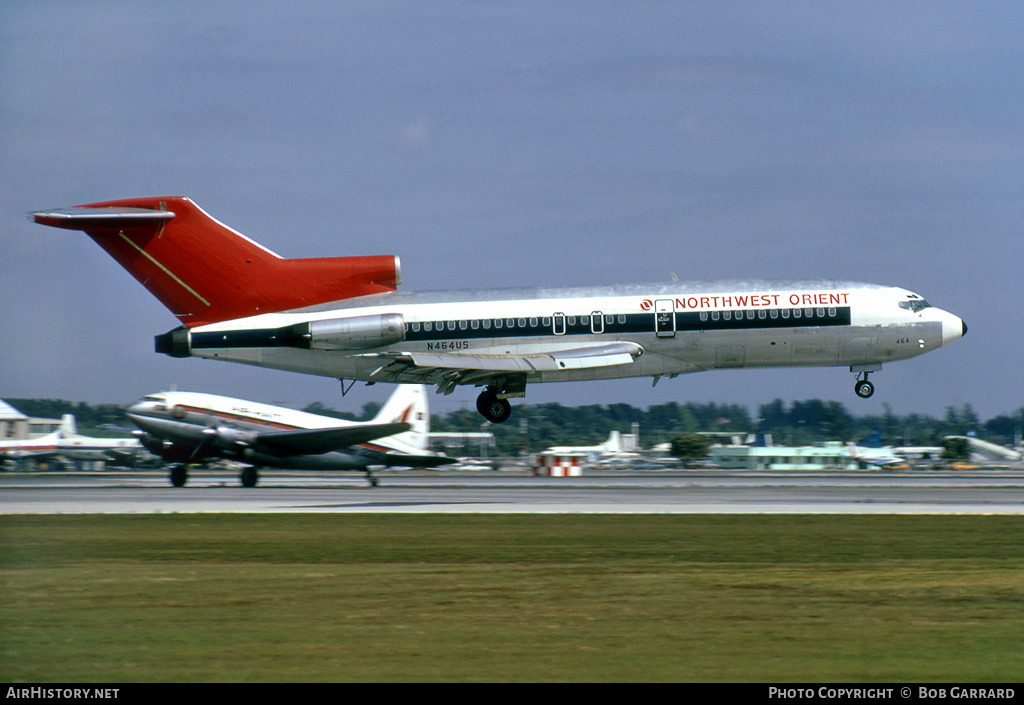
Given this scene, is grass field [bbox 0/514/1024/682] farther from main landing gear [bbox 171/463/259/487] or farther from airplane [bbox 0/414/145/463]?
airplane [bbox 0/414/145/463]

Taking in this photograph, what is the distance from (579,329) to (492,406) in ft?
15.9

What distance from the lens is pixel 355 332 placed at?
4028cm

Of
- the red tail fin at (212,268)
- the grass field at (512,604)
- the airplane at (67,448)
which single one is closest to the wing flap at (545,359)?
the red tail fin at (212,268)

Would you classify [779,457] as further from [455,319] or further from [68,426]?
[455,319]

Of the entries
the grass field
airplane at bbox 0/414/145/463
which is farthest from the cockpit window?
airplane at bbox 0/414/145/463

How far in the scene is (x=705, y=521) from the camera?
33.0 m

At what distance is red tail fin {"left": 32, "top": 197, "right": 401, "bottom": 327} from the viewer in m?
41.2

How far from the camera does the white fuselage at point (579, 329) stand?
40.8 metres

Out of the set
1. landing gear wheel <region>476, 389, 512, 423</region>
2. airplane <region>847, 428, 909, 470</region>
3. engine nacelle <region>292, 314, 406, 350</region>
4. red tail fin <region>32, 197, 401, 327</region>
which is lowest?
airplane <region>847, 428, 909, 470</region>

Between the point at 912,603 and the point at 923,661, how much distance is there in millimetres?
4639

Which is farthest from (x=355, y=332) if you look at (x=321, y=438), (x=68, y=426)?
(x=68, y=426)

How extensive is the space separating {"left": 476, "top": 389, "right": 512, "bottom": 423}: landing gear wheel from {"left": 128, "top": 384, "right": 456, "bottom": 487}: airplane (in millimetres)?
12102

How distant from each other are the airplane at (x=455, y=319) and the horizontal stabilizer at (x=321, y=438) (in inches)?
479
